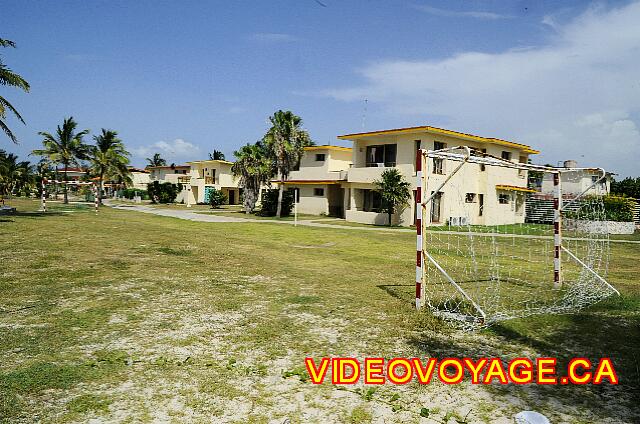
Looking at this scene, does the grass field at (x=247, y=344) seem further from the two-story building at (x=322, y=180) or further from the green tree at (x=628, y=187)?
the green tree at (x=628, y=187)

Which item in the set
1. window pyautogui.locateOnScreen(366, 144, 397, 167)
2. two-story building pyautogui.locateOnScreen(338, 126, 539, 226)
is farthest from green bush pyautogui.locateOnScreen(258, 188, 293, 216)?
window pyautogui.locateOnScreen(366, 144, 397, 167)

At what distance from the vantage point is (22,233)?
1761 cm

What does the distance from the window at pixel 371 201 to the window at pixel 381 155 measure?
85.6 inches

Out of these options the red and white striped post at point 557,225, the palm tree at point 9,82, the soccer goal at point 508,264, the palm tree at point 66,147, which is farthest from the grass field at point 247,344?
the palm tree at point 66,147

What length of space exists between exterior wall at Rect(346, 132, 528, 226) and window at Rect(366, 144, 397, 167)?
1.18 feet

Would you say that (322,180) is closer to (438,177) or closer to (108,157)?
(438,177)

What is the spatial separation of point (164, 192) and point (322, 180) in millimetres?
30147

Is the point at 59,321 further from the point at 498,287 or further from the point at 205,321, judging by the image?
the point at 498,287

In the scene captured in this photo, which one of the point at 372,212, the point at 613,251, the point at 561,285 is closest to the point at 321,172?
the point at 372,212

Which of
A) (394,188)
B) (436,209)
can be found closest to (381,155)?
(394,188)

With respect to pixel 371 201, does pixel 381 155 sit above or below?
above

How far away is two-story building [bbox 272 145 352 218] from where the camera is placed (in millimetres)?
38438

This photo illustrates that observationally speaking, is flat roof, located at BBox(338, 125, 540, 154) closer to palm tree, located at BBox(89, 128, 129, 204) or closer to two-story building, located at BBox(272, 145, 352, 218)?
Result: two-story building, located at BBox(272, 145, 352, 218)

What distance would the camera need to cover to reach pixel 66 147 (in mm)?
47094
